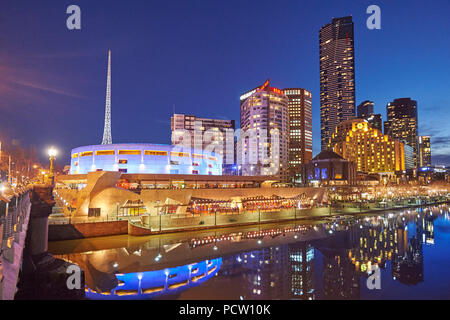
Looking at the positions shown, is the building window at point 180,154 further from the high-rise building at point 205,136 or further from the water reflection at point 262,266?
the high-rise building at point 205,136

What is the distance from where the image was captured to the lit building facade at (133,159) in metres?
74.7

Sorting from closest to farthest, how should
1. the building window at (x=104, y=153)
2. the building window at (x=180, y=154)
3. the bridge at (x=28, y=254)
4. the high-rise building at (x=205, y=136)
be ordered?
1. the bridge at (x=28, y=254)
2. the building window at (x=104, y=153)
3. the building window at (x=180, y=154)
4. the high-rise building at (x=205, y=136)

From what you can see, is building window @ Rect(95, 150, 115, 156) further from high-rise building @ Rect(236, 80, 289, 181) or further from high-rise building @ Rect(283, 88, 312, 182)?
high-rise building @ Rect(283, 88, 312, 182)

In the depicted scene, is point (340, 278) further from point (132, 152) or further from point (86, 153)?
point (86, 153)

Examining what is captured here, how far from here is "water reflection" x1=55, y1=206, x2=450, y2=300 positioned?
1928 cm

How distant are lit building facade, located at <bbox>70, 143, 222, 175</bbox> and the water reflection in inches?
1673

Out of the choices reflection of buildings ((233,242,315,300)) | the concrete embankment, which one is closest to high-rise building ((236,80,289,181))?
the concrete embankment

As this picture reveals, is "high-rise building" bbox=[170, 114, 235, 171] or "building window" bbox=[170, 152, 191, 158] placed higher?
"high-rise building" bbox=[170, 114, 235, 171]

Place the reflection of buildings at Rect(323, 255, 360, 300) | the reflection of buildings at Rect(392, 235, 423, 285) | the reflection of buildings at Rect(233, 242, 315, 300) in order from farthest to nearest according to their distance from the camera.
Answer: the reflection of buildings at Rect(392, 235, 423, 285) < the reflection of buildings at Rect(323, 255, 360, 300) < the reflection of buildings at Rect(233, 242, 315, 300)

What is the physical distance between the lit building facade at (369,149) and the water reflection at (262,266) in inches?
5604

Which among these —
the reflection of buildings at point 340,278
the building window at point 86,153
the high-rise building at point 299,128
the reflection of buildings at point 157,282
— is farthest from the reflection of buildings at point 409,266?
the high-rise building at point 299,128

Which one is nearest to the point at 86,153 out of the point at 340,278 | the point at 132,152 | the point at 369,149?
the point at 132,152

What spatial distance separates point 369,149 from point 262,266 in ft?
575

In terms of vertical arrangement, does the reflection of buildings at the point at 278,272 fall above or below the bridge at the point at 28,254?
below
